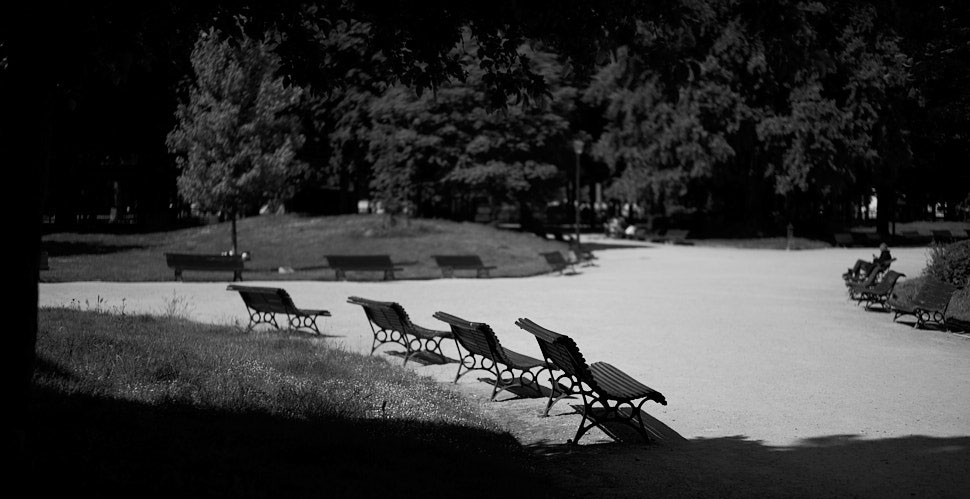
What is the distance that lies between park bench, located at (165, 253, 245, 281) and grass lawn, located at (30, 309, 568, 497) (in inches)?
579

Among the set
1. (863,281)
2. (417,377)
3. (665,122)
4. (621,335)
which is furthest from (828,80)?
(417,377)

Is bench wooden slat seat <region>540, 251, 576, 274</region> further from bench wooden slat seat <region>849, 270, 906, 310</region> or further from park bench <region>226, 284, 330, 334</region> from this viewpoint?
park bench <region>226, 284, 330, 334</region>

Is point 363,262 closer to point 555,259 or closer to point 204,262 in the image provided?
point 204,262

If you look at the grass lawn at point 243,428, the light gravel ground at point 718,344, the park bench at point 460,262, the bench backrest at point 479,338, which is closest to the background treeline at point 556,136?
the park bench at point 460,262

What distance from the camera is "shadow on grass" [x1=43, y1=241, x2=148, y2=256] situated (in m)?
35.8

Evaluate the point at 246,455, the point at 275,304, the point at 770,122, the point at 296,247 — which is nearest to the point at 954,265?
the point at 275,304

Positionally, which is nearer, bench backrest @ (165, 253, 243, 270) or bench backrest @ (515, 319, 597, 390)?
bench backrest @ (515, 319, 597, 390)

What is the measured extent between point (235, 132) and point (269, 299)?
16.3m

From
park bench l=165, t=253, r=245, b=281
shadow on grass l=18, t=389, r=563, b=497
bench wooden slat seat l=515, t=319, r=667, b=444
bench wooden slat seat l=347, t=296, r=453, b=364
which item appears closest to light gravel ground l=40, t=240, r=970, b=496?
bench wooden slat seat l=515, t=319, r=667, b=444

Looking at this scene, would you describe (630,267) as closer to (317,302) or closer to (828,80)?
(317,302)

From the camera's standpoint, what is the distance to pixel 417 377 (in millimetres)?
11422

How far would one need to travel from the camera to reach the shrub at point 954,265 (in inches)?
742

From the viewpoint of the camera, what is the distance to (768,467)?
739cm

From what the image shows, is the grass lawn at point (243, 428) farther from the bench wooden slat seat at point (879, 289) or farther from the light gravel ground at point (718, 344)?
the bench wooden slat seat at point (879, 289)
